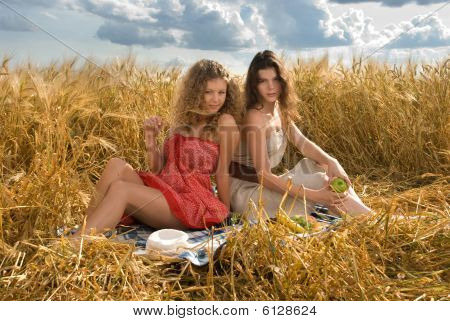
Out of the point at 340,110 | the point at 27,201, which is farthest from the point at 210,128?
the point at 340,110

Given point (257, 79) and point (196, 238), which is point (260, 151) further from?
point (196, 238)

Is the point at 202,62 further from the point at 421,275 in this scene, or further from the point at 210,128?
the point at 421,275

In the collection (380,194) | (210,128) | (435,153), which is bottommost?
(380,194)

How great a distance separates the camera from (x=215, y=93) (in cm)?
293

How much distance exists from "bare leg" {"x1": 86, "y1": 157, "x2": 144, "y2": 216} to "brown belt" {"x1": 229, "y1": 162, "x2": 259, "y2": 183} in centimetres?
63

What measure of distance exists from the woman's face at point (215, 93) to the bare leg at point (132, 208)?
1.80 feet

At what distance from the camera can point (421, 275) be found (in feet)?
7.60

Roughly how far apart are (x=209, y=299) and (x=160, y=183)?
916 mm

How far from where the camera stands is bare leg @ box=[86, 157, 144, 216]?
2.77 metres

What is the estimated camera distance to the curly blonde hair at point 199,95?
2.95 metres

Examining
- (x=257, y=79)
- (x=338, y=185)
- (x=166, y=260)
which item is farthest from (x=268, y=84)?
(x=166, y=260)

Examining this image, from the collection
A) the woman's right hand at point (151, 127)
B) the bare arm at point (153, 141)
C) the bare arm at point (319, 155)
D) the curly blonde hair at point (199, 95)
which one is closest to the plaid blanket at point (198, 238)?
the bare arm at point (319, 155)

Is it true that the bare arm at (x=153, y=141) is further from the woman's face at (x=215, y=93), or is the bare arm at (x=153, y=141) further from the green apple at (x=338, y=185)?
the green apple at (x=338, y=185)

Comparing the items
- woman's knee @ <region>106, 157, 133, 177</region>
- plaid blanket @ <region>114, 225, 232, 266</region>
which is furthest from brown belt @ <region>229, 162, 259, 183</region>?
woman's knee @ <region>106, 157, 133, 177</region>
